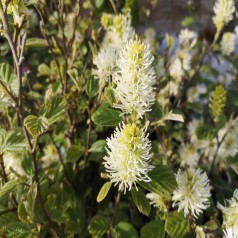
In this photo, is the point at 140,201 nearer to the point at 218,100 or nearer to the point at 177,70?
the point at 218,100

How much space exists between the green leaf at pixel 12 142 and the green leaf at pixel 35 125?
0.08 m

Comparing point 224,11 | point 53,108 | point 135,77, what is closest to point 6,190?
point 53,108

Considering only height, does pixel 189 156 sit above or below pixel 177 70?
below

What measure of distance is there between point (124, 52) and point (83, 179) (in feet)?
1.62

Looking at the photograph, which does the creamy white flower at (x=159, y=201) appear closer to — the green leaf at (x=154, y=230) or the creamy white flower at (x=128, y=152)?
the green leaf at (x=154, y=230)

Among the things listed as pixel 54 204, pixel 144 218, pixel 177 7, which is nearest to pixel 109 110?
pixel 54 204

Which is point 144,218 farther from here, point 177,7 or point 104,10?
point 177,7

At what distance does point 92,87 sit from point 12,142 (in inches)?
8.3

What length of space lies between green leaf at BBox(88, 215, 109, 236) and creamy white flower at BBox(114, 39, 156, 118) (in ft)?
0.94

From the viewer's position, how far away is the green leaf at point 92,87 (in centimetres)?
83

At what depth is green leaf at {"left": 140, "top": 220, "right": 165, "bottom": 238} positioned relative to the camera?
785mm

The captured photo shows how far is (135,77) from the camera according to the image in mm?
576

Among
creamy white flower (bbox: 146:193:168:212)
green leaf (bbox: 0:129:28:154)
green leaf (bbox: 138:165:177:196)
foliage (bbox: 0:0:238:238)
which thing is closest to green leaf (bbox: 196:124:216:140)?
foliage (bbox: 0:0:238:238)

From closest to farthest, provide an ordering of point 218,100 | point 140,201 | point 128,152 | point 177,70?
point 128,152
point 140,201
point 218,100
point 177,70
